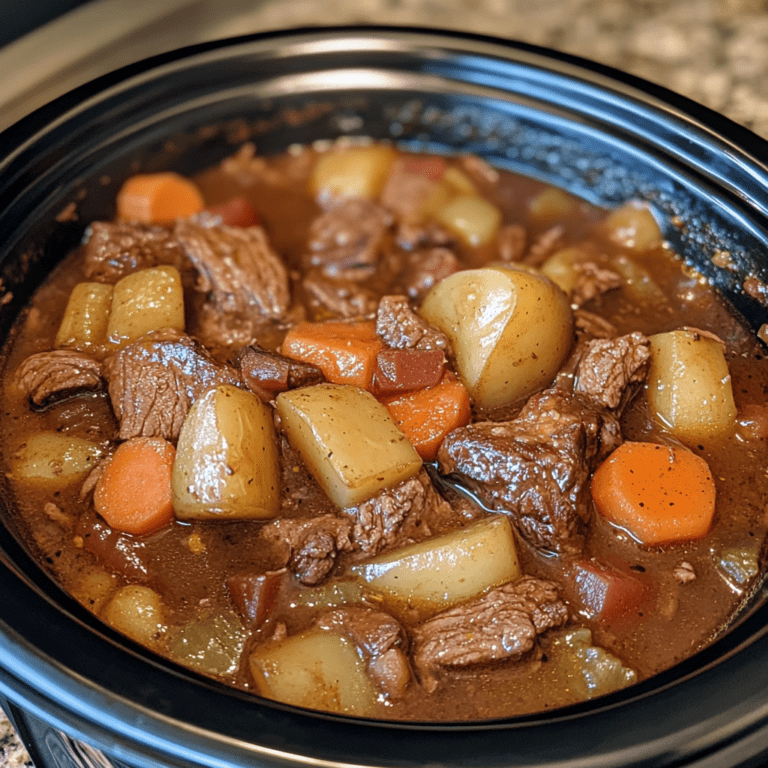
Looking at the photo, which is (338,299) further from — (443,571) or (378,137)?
(443,571)

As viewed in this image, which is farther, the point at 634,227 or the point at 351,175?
the point at 351,175

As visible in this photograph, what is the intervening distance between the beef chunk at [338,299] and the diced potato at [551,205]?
72 cm

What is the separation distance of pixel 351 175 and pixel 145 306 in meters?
1.00

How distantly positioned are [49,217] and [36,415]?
677 mm

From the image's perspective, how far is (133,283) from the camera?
2328 millimetres

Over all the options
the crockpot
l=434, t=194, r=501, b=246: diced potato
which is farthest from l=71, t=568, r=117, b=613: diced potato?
l=434, t=194, r=501, b=246: diced potato

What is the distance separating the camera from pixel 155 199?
9.03ft

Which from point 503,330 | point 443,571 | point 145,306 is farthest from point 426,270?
point 443,571

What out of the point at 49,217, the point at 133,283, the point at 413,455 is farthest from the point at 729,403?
the point at 49,217

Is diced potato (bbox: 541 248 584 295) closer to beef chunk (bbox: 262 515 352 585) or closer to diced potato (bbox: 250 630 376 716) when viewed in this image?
beef chunk (bbox: 262 515 352 585)

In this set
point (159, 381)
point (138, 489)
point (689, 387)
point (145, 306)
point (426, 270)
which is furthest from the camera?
point (426, 270)

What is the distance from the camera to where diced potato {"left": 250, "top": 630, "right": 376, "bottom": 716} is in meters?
1.65

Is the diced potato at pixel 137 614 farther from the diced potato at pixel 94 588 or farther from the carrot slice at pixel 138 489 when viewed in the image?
the carrot slice at pixel 138 489

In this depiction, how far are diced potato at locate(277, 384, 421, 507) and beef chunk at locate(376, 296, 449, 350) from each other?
9.6 inches
